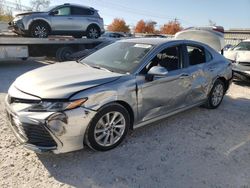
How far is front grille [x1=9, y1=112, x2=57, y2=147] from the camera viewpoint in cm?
314

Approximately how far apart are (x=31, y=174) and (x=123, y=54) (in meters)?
2.33

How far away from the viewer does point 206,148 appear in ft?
13.2

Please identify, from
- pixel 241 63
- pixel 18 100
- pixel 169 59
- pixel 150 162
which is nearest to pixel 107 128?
pixel 150 162

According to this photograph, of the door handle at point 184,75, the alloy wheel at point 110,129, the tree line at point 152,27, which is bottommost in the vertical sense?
the alloy wheel at point 110,129

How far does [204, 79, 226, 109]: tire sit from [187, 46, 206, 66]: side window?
69 cm

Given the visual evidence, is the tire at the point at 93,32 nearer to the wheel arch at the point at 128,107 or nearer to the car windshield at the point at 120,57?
the car windshield at the point at 120,57

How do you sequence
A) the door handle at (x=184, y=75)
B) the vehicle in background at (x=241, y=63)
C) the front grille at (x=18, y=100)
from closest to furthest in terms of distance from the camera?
1. the front grille at (x=18, y=100)
2. the door handle at (x=184, y=75)
3. the vehicle in background at (x=241, y=63)

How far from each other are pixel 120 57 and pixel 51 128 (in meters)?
1.82

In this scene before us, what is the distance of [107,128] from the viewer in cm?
369

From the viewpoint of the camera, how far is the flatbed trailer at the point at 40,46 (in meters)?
9.83

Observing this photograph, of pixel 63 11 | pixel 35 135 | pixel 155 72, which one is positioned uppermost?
pixel 63 11

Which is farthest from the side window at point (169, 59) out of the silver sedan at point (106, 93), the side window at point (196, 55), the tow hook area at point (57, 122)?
the tow hook area at point (57, 122)

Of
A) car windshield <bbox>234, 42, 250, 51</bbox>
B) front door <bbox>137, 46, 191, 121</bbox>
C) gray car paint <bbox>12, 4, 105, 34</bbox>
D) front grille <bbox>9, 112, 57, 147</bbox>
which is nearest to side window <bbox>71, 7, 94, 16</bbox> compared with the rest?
gray car paint <bbox>12, 4, 105, 34</bbox>

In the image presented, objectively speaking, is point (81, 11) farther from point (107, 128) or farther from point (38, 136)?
point (38, 136)
